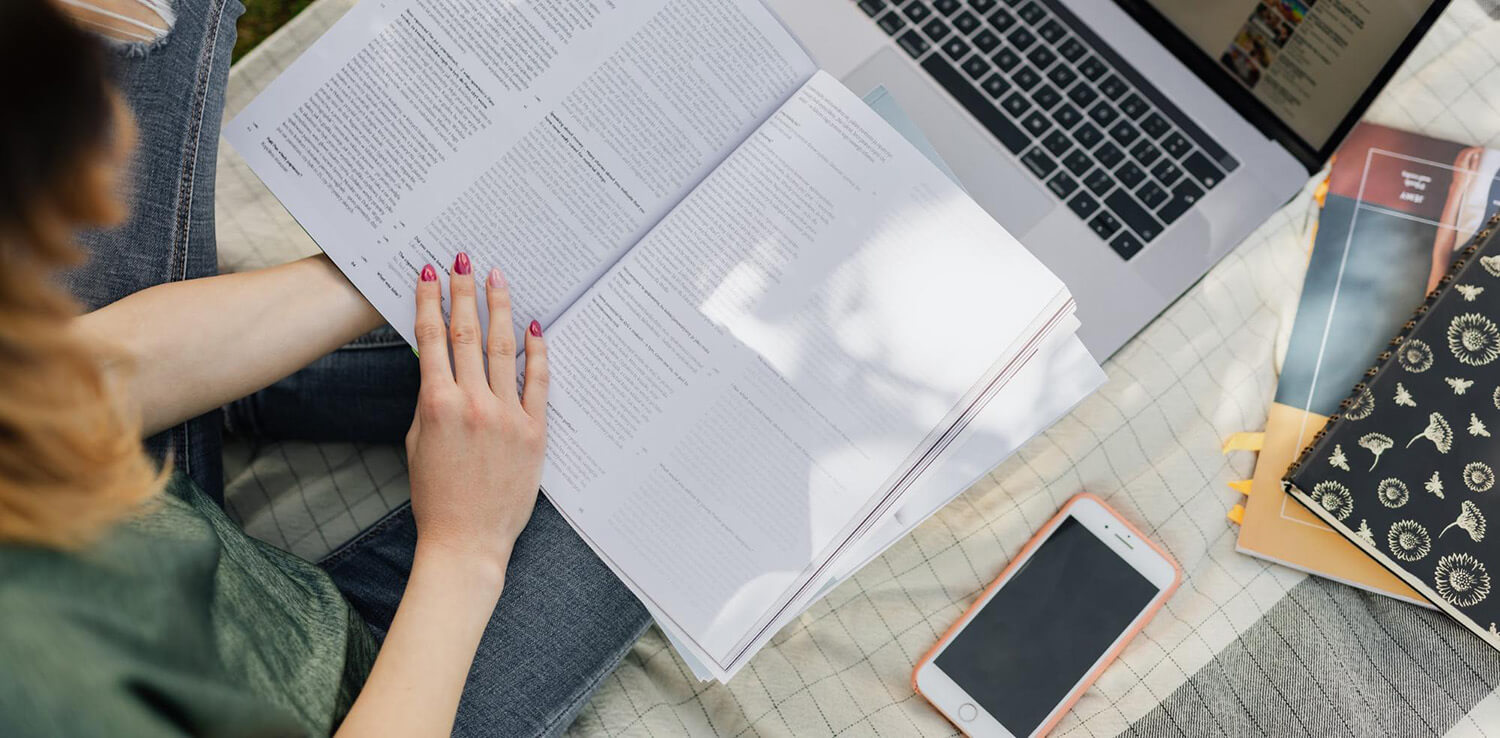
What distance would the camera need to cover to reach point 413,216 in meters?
0.71

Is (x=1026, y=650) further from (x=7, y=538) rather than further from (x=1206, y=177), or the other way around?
(x=7, y=538)

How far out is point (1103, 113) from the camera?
2.68ft

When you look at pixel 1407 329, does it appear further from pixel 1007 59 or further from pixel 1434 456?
pixel 1007 59

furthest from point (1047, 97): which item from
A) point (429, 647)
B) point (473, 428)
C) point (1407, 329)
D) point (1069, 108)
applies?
point (429, 647)

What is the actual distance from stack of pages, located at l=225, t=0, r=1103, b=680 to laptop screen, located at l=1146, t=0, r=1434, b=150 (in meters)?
0.26

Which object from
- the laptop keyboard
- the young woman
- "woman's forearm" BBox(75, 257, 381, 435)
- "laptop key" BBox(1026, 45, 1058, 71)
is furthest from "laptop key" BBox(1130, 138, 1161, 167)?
"woman's forearm" BBox(75, 257, 381, 435)

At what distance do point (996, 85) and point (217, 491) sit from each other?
721 millimetres

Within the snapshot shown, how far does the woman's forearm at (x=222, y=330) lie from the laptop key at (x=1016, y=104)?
1.76 feet

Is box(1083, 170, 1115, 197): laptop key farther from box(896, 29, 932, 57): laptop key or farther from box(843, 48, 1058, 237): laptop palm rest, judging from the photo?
box(896, 29, 932, 57): laptop key

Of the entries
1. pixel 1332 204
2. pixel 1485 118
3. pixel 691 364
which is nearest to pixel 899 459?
pixel 691 364

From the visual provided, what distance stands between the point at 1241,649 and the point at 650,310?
52cm

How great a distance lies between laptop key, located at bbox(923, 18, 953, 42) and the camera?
851mm

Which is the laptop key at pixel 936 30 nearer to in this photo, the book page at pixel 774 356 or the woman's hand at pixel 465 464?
the book page at pixel 774 356

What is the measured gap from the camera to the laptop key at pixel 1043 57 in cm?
83
